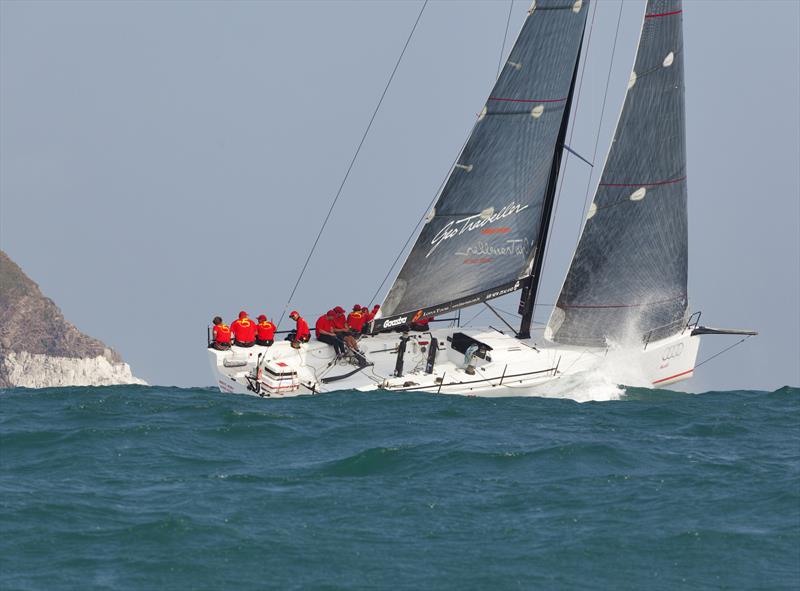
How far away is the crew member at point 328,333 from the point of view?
3052 centimetres

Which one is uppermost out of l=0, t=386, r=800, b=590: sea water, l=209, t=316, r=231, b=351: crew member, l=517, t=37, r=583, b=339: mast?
l=517, t=37, r=583, b=339: mast

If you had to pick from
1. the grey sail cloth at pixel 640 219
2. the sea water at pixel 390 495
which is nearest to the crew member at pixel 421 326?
the grey sail cloth at pixel 640 219

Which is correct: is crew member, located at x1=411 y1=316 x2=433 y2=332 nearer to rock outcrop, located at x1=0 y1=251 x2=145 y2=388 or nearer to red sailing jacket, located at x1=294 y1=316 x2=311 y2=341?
red sailing jacket, located at x1=294 y1=316 x2=311 y2=341

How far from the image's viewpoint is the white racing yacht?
30.1m

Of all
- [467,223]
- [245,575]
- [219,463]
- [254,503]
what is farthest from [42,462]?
[467,223]

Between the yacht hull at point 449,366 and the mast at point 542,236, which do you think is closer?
the yacht hull at point 449,366

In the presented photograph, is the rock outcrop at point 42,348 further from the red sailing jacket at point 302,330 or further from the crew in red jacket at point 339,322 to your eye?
the crew in red jacket at point 339,322

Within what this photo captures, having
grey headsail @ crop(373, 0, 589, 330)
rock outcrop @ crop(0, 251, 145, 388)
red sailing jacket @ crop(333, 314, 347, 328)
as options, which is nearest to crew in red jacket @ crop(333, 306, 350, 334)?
red sailing jacket @ crop(333, 314, 347, 328)

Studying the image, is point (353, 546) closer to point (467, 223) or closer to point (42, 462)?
point (42, 462)

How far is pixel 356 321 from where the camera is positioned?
31281 millimetres

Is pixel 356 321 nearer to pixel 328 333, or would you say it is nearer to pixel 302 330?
pixel 328 333

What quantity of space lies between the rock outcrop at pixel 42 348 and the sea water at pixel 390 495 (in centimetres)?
9374

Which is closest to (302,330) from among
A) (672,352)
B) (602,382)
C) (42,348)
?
(602,382)

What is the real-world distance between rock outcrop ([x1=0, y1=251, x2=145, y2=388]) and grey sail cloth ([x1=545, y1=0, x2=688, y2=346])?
89.8m
